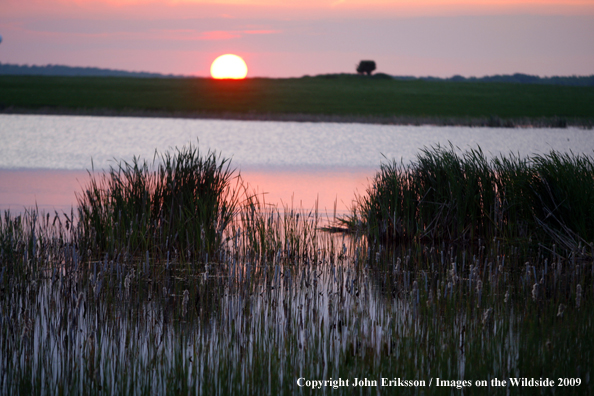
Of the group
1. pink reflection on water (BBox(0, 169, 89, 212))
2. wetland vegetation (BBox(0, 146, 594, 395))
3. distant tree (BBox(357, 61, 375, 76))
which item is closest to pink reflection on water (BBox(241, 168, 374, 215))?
wetland vegetation (BBox(0, 146, 594, 395))

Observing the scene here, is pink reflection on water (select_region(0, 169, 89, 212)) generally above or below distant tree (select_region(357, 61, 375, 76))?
below

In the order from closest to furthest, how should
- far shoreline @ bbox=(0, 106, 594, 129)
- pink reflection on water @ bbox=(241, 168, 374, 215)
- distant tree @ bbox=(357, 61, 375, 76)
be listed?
pink reflection on water @ bbox=(241, 168, 374, 215) → far shoreline @ bbox=(0, 106, 594, 129) → distant tree @ bbox=(357, 61, 375, 76)

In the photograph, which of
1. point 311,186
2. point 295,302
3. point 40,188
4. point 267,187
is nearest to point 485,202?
point 295,302

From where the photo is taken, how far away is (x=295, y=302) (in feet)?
14.5

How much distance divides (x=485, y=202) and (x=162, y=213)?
3.90 m

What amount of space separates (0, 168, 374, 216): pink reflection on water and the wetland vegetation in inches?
104

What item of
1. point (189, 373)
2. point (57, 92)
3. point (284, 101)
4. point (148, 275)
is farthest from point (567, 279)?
point (57, 92)

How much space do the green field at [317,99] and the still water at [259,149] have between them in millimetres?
10639

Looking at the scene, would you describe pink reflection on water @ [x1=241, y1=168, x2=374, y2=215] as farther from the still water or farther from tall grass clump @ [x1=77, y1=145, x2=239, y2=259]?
tall grass clump @ [x1=77, y1=145, x2=239, y2=259]

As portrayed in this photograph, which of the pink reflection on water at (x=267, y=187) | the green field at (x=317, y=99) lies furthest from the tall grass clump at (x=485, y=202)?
the green field at (x=317, y=99)

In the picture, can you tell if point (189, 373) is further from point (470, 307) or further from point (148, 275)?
point (470, 307)

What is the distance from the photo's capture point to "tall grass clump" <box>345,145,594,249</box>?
604 centimetres

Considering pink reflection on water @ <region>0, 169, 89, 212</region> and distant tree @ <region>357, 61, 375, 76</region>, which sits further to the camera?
distant tree @ <region>357, 61, 375, 76</region>

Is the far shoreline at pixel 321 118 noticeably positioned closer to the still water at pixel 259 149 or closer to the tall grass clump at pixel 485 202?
the still water at pixel 259 149
